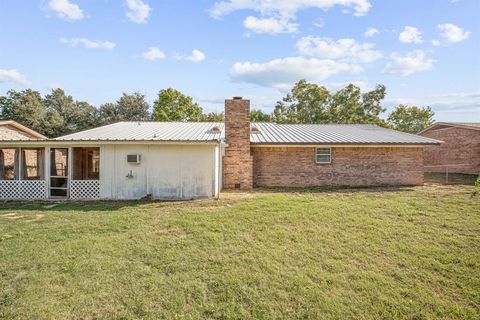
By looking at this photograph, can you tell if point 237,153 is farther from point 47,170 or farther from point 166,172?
point 47,170

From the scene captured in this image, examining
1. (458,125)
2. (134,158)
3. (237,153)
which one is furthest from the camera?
(458,125)

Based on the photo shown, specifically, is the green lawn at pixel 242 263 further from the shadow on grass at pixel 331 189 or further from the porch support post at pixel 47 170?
the shadow on grass at pixel 331 189

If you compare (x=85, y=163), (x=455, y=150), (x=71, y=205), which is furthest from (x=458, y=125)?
(x=85, y=163)

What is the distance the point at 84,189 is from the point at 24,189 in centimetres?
247

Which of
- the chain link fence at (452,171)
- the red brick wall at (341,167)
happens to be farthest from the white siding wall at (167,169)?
the chain link fence at (452,171)

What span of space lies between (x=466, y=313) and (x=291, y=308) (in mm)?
2857

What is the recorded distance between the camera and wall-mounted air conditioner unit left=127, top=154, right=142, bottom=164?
1112cm

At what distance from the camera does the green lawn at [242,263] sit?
183 inches

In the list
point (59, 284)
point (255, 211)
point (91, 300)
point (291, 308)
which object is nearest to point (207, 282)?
point (291, 308)

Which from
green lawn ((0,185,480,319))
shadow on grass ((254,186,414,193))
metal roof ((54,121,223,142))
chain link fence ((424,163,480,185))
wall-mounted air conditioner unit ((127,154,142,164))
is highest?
metal roof ((54,121,223,142))

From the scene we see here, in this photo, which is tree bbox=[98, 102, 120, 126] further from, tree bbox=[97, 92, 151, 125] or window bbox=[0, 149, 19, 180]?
window bbox=[0, 149, 19, 180]

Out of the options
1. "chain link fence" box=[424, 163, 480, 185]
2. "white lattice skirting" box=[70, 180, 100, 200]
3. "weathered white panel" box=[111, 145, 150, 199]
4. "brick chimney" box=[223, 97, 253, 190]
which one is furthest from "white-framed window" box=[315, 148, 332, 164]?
"white lattice skirting" box=[70, 180, 100, 200]

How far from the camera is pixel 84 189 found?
11.6 meters

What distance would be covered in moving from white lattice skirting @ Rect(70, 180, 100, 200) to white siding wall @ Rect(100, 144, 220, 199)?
0.78m
